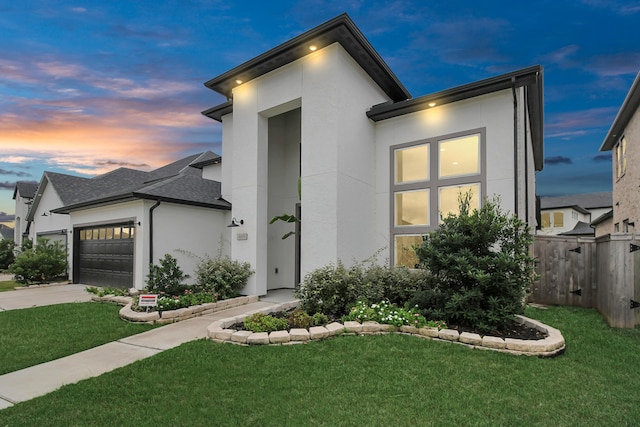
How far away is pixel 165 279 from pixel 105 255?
5047 mm

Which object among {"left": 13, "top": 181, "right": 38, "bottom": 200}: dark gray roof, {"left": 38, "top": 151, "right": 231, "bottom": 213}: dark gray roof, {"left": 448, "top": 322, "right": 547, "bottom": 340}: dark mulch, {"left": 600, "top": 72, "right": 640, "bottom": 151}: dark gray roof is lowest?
{"left": 448, "top": 322, "right": 547, "bottom": 340}: dark mulch

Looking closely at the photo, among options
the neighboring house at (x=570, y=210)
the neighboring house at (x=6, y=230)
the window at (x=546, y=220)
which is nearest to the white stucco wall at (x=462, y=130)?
the neighboring house at (x=570, y=210)

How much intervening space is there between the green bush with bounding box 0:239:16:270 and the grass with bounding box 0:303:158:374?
58.4ft

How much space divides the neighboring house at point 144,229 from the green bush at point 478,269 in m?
7.59

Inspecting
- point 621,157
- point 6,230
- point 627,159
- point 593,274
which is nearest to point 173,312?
point 593,274

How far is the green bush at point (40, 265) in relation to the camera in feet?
42.4

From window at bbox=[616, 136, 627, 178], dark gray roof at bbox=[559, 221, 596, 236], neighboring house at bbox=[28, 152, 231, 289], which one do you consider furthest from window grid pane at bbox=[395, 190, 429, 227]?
dark gray roof at bbox=[559, 221, 596, 236]

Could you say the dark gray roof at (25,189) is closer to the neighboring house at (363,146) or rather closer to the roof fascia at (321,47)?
the roof fascia at (321,47)

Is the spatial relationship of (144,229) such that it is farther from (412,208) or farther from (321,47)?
(412,208)

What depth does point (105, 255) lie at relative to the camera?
11875mm

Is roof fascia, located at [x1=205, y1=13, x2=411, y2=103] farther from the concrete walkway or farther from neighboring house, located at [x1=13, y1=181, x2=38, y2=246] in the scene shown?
neighboring house, located at [x1=13, y1=181, x2=38, y2=246]

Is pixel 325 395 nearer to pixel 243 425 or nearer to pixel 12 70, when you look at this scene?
pixel 243 425

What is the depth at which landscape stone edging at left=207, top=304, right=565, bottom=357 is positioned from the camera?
4.53 meters

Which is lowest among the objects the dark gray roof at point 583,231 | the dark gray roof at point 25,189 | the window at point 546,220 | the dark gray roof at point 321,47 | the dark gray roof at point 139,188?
the dark gray roof at point 583,231
